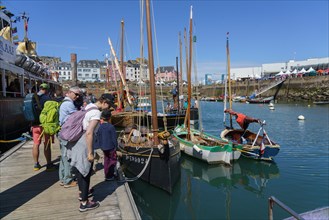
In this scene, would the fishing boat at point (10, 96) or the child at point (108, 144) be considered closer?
the child at point (108, 144)

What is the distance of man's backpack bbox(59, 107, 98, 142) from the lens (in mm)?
4238

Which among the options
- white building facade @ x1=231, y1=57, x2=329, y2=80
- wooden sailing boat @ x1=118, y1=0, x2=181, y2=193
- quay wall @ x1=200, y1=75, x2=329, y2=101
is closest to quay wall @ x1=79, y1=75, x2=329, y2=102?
quay wall @ x1=200, y1=75, x2=329, y2=101

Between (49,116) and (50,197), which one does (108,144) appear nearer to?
(49,116)

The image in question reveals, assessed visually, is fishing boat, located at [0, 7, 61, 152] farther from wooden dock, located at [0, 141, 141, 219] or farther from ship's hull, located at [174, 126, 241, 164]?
ship's hull, located at [174, 126, 241, 164]

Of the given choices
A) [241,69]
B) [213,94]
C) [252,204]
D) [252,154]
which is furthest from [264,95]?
[252,204]

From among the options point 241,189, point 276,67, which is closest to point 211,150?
point 241,189

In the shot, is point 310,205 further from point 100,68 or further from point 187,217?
point 100,68

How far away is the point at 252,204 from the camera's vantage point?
28.8 feet

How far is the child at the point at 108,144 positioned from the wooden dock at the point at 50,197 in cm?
25

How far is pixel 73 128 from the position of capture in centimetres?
427

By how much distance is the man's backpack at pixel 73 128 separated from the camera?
13.9ft

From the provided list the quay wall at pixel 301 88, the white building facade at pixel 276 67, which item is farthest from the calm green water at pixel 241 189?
the white building facade at pixel 276 67

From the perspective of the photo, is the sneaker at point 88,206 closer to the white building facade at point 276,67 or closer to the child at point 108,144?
the child at point 108,144

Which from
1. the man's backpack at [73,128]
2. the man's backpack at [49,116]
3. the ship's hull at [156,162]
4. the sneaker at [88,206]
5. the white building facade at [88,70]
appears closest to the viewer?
the man's backpack at [73,128]
